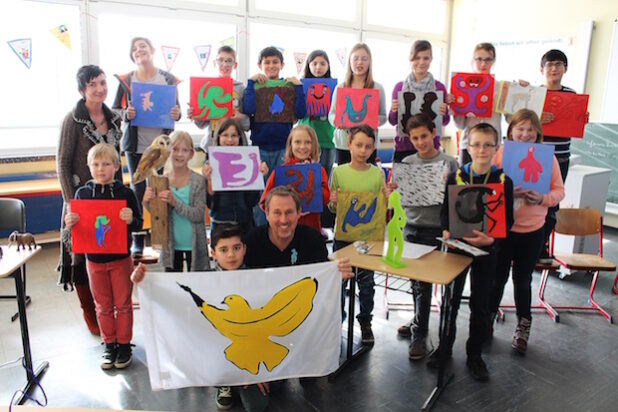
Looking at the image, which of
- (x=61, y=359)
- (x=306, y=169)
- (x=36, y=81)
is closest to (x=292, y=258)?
(x=306, y=169)

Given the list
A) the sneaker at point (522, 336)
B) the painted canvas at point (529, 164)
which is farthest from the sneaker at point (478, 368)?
the painted canvas at point (529, 164)

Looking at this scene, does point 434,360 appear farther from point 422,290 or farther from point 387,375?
point 422,290

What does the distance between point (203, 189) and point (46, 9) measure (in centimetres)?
362

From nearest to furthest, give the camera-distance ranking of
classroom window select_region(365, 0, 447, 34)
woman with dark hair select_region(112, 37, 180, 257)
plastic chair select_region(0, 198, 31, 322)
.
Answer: plastic chair select_region(0, 198, 31, 322) → woman with dark hair select_region(112, 37, 180, 257) → classroom window select_region(365, 0, 447, 34)

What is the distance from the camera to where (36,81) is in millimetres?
5262

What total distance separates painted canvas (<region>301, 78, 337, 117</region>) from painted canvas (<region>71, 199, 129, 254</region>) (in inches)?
67.3

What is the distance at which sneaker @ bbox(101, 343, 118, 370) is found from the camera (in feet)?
9.42

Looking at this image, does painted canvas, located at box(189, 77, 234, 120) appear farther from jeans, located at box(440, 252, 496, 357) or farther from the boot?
jeans, located at box(440, 252, 496, 357)

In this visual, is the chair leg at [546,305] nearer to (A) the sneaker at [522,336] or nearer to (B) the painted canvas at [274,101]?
(A) the sneaker at [522,336]

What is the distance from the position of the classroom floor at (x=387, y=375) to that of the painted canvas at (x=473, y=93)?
1570mm

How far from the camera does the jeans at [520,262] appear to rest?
2.96 m

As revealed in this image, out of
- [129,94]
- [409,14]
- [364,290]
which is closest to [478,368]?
[364,290]

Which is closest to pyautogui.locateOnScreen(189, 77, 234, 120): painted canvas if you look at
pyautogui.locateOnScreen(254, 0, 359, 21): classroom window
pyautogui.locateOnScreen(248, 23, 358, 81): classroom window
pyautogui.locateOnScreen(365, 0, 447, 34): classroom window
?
pyautogui.locateOnScreen(248, 23, 358, 81): classroom window

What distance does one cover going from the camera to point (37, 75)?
525 cm
